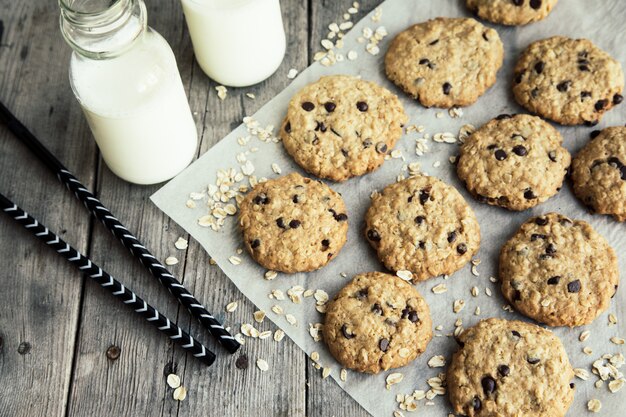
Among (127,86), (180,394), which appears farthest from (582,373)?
(127,86)

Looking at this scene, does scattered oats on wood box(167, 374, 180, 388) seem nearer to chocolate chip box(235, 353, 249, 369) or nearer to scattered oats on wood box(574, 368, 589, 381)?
chocolate chip box(235, 353, 249, 369)

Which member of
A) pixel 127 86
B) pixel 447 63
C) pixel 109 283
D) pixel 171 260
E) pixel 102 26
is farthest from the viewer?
pixel 447 63

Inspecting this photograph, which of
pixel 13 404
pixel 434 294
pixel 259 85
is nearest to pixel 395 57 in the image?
pixel 259 85

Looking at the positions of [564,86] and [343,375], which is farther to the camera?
[564,86]

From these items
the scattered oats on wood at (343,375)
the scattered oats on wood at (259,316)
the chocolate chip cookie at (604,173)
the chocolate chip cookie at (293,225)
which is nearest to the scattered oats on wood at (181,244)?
the chocolate chip cookie at (293,225)

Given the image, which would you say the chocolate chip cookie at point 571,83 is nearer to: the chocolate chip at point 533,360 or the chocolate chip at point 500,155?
the chocolate chip at point 500,155

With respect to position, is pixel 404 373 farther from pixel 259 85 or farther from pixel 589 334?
pixel 259 85

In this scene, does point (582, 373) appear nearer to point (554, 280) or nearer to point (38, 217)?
point (554, 280)
